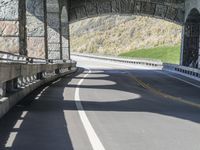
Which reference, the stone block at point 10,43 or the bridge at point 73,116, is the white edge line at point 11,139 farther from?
the stone block at point 10,43

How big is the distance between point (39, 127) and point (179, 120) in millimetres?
3300

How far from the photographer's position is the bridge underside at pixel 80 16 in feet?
109

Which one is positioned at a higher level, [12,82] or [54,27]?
[54,27]

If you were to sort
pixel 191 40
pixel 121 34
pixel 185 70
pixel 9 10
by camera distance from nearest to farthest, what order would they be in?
1. pixel 9 10
2. pixel 185 70
3. pixel 191 40
4. pixel 121 34

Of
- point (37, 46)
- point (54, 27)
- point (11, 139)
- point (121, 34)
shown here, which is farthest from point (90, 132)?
point (121, 34)

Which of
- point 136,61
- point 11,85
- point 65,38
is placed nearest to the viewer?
A: point 11,85

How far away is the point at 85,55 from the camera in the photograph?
8706cm

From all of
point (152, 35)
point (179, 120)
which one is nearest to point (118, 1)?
point (179, 120)

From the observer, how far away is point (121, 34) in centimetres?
11450

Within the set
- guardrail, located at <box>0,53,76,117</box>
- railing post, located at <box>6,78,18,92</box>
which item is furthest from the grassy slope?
railing post, located at <box>6,78,18,92</box>

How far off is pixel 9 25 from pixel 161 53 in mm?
74445

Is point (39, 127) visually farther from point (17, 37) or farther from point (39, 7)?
point (39, 7)

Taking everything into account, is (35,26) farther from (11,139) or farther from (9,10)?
(11,139)

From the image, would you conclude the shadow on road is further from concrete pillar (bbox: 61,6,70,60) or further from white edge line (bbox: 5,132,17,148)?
concrete pillar (bbox: 61,6,70,60)
